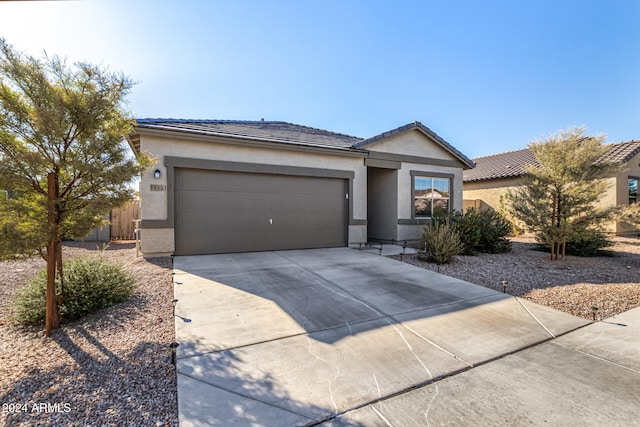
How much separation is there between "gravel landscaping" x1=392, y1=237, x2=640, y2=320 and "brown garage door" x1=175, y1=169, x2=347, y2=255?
9.87 ft

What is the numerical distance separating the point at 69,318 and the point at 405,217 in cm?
993

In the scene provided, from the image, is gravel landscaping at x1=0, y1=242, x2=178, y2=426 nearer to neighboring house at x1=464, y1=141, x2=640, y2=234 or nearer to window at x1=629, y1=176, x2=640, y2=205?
neighboring house at x1=464, y1=141, x2=640, y2=234

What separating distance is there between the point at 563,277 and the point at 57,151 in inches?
Result: 380

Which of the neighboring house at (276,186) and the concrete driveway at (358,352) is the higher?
the neighboring house at (276,186)

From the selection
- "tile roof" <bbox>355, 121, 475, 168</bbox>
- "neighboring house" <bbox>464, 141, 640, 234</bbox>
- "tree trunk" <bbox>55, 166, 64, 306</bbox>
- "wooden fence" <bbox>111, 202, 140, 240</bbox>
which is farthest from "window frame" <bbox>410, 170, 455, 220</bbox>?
"wooden fence" <bbox>111, 202, 140, 240</bbox>

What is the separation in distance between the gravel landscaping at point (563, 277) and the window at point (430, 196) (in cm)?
295

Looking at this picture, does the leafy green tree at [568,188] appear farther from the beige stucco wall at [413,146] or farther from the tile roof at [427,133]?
the beige stucco wall at [413,146]

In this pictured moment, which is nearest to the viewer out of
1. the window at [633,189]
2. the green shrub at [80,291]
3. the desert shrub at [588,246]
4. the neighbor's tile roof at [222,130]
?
the green shrub at [80,291]

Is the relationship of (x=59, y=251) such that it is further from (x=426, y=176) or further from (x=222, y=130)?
(x=426, y=176)

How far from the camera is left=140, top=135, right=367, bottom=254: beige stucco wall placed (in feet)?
25.8

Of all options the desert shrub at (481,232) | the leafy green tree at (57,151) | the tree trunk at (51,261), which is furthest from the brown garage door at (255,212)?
the tree trunk at (51,261)

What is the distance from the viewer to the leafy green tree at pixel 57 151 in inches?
124

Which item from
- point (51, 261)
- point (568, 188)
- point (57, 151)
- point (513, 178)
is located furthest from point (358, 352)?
point (513, 178)

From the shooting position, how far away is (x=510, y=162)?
18.6 m
